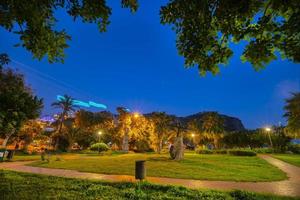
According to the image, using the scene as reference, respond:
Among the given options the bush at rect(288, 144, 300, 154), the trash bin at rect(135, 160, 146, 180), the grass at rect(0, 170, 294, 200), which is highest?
the bush at rect(288, 144, 300, 154)

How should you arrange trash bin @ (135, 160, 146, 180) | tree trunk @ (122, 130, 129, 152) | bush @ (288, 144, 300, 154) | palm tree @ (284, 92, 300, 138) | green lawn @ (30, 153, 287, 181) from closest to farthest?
trash bin @ (135, 160, 146, 180) < green lawn @ (30, 153, 287, 181) < palm tree @ (284, 92, 300, 138) < tree trunk @ (122, 130, 129, 152) < bush @ (288, 144, 300, 154)

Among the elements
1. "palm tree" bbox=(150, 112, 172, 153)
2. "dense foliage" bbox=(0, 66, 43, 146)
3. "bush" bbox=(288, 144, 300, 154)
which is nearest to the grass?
"dense foliage" bbox=(0, 66, 43, 146)

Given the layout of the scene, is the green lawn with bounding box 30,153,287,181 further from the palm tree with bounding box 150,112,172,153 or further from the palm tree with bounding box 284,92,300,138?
the palm tree with bounding box 150,112,172,153

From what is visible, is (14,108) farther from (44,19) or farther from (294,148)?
(294,148)

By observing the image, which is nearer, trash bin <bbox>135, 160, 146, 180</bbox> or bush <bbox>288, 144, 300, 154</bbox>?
trash bin <bbox>135, 160, 146, 180</bbox>

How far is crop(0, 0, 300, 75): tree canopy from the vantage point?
557cm

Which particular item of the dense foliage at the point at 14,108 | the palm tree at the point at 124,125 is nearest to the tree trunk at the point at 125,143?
the palm tree at the point at 124,125

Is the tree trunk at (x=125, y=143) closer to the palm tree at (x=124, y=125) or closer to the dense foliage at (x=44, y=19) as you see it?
the palm tree at (x=124, y=125)

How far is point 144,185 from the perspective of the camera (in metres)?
10.3

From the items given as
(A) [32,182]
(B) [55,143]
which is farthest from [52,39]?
(B) [55,143]

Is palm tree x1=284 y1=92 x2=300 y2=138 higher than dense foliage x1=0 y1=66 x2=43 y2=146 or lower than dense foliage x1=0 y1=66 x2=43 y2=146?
higher

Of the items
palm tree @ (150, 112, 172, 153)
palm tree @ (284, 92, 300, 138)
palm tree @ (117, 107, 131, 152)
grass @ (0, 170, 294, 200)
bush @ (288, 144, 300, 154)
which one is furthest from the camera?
bush @ (288, 144, 300, 154)

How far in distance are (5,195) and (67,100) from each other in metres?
54.4

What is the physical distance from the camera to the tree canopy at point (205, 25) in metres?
5.57
